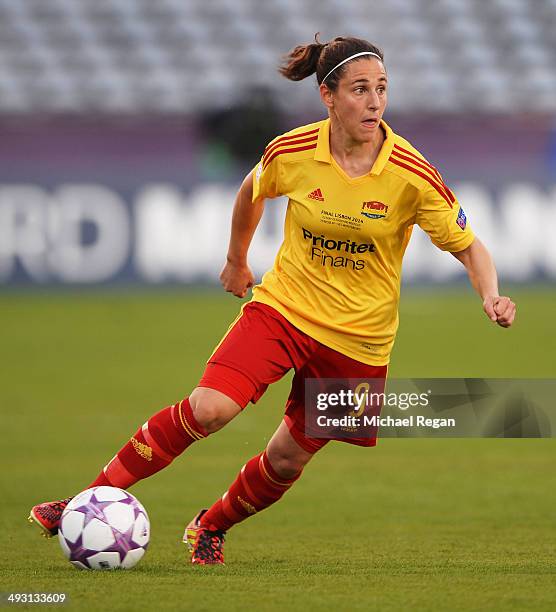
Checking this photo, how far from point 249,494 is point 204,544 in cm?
29

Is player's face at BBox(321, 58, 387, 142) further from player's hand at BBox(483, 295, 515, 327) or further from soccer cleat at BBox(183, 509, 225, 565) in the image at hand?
soccer cleat at BBox(183, 509, 225, 565)

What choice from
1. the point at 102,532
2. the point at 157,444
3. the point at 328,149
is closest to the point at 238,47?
the point at 328,149

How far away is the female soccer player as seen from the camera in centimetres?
545

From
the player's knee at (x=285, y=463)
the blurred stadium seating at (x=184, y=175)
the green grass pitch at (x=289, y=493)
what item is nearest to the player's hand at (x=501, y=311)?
the green grass pitch at (x=289, y=493)

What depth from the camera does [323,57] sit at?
5629mm

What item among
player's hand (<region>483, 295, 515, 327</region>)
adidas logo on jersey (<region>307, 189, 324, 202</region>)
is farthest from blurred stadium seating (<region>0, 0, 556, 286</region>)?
player's hand (<region>483, 295, 515, 327</region>)

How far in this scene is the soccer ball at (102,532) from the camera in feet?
17.2

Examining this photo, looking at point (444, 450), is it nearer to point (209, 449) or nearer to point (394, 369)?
point (209, 449)

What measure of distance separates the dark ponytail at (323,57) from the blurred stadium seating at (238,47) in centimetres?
1508

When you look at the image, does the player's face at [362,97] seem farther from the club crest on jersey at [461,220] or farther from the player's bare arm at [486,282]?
the player's bare arm at [486,282]

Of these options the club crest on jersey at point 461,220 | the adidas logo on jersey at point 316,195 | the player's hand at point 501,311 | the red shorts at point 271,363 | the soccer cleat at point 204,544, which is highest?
the adidas logo on jersey at point 316,195

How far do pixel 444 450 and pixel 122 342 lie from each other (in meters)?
6.25

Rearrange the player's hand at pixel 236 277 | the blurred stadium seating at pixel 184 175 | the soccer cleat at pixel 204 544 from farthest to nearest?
the blurred stadium seating at pixel 184 175 → the player's hand at pixel 236 277 → the soccer cleat at pixel 204 544

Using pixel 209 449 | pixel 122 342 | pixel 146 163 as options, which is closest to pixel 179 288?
pixel 146 163
